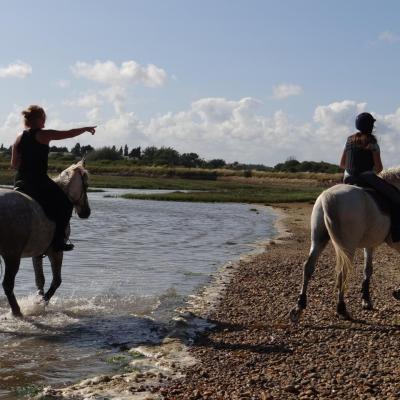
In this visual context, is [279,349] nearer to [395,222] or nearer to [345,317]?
[345,317]

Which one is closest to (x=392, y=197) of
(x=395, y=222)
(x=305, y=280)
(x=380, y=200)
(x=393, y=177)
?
(x=380, y=200)

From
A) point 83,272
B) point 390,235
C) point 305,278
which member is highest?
point 390,235

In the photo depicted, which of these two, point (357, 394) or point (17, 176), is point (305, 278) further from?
point (17, 176)

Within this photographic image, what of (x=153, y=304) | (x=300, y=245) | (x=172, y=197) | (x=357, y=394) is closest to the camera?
(x=357, y=394)

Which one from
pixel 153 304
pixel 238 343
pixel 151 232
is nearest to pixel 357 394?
pixel 238 343

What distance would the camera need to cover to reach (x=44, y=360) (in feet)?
24.9

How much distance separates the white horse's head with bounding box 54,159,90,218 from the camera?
33.2ft

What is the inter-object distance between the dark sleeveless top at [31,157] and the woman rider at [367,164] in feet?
15.8

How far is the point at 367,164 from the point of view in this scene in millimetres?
9383

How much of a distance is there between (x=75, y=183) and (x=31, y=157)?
1.12 meters

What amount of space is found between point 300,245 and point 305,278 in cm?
1294

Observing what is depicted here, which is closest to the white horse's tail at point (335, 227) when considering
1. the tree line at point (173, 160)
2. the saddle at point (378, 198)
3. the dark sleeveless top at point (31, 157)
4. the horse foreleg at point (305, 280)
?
the horse foreleg at point (305, 280)

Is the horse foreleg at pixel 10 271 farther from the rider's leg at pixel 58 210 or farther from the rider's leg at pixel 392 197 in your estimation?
the rider's leg at pixel 392 197

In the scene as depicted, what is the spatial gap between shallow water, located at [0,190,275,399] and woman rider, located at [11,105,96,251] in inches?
59.0
